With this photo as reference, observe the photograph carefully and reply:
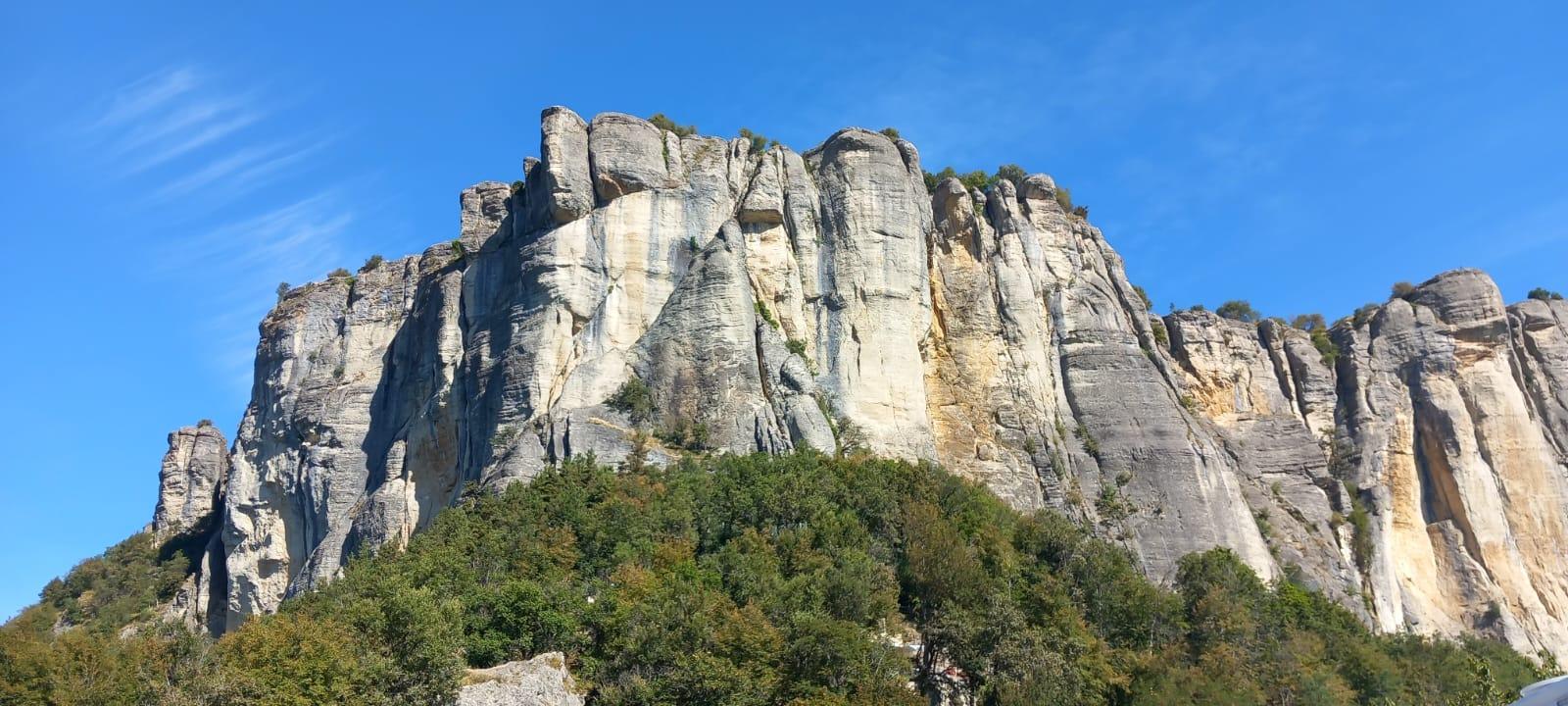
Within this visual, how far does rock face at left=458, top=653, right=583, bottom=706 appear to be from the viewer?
34438mm

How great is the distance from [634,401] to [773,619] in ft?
52.9

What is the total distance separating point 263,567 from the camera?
63656 mm

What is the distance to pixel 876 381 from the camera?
5881 cm

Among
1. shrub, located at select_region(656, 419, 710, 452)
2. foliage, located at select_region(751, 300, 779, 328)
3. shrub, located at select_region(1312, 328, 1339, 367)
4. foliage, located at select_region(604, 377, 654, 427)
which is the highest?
shrub, located at select_region(1312, 328, 1339, 367)

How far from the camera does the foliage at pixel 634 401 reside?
54.2 meters

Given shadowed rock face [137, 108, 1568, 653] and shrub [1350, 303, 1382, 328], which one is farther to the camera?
shrub [1350, 303, 1382, 328]

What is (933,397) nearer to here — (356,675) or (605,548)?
(605,548)

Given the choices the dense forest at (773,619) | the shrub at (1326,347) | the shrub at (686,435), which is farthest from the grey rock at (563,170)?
the shrub at (1326,347)

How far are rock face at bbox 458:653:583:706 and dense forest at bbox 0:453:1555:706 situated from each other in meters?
0.54

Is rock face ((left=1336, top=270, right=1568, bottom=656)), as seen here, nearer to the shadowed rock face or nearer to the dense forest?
the shadowed rock face

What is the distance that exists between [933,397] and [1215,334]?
60.3ft

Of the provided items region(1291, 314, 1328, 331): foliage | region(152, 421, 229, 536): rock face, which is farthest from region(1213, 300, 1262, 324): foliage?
region(152, 421, 229, 536): rock face

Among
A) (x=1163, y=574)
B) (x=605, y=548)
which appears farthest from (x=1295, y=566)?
(x=605, y=548)

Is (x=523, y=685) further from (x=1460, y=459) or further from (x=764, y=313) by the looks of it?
(x=1460, y=459)
